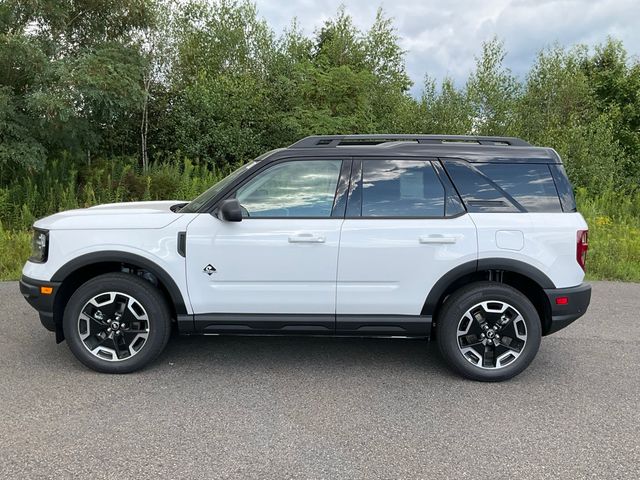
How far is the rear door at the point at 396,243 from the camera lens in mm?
3889

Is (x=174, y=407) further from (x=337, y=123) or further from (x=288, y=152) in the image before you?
(x=337, y=123)

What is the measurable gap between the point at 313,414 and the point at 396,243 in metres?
1.39

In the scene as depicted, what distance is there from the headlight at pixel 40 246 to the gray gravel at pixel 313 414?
2.95 ft

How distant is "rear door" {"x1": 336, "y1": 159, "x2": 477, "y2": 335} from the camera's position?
3.89 meters

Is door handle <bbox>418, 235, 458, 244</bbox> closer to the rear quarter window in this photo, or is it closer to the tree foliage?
the rear quarter window

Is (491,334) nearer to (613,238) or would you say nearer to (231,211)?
(231,211)

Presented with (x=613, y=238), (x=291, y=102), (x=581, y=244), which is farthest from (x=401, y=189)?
(x=291, y=102)

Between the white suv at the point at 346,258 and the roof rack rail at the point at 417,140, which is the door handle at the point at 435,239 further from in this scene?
the roof rack rail at the point at 417,140

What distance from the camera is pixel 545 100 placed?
15242mm

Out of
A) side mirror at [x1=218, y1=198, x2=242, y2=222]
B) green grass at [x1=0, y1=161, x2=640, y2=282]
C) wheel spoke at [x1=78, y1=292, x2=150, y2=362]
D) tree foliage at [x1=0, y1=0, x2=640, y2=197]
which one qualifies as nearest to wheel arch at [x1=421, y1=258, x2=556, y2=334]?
side mirror at [x1=218, y1=198, x2=242, y2=222]

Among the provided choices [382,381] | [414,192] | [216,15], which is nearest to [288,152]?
[414,192]

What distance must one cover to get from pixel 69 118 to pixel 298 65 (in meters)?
6.53

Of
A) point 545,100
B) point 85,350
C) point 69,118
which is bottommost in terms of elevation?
point 85,350

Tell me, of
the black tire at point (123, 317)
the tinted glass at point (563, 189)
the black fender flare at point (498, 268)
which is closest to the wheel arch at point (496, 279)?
the black fender flare at point (498, 268)
